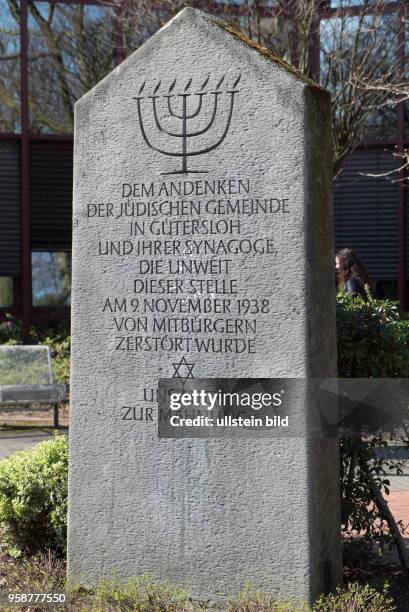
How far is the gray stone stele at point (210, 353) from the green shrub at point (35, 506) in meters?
0.41

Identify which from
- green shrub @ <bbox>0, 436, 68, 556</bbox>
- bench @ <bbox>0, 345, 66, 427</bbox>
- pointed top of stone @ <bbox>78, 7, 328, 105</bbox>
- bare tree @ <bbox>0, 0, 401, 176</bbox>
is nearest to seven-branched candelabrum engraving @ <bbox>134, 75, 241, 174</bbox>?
pointed top of stone @ <bbox>78, 7, 328, 105</bbox>

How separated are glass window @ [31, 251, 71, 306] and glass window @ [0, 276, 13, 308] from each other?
35 cm

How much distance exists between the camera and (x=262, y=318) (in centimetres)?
520

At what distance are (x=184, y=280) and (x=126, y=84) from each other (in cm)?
106

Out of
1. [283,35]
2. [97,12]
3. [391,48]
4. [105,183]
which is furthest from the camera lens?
[97,12]

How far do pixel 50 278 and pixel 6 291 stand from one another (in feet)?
2.23

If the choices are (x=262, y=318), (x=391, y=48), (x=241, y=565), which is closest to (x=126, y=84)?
(x=262, y=318)

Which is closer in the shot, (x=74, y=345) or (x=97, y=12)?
(x=74, y=345)

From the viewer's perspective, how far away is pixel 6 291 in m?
16.2

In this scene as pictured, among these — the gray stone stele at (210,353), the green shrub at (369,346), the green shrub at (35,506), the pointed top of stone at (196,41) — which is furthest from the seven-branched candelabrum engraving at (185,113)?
the green shrub at (35,506)

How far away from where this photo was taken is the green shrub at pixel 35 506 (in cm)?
594

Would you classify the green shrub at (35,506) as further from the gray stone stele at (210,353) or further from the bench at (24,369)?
the bench at (24,369)

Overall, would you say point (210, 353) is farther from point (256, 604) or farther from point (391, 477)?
point (391, 477)

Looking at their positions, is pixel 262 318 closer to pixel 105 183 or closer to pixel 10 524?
pixel 105 183
